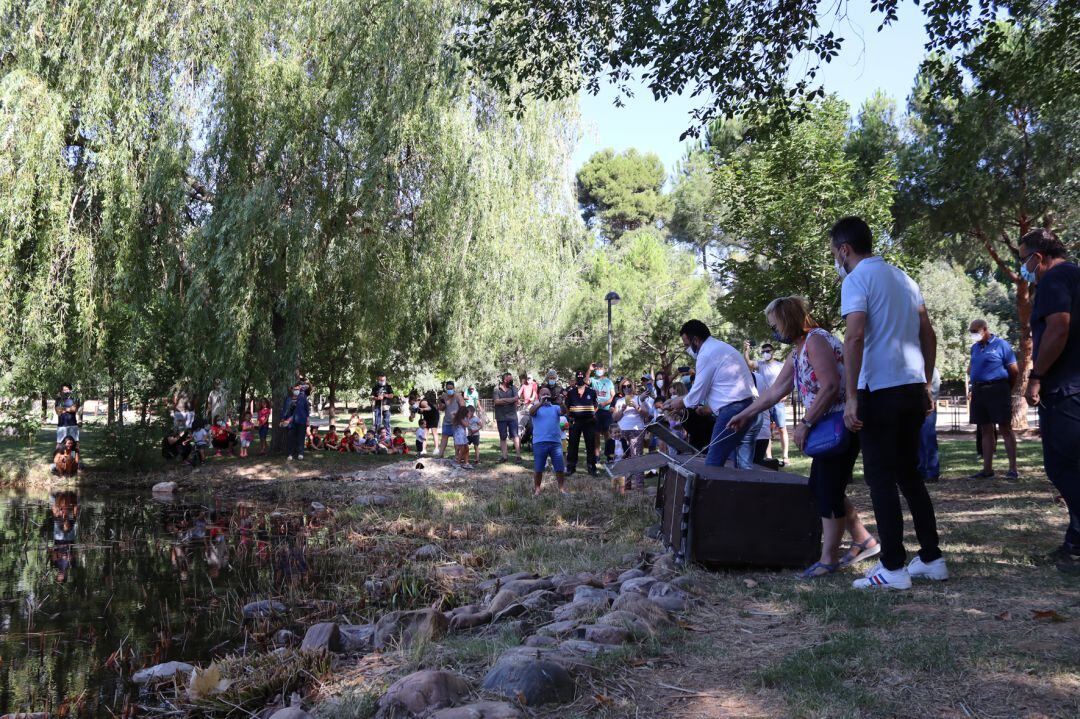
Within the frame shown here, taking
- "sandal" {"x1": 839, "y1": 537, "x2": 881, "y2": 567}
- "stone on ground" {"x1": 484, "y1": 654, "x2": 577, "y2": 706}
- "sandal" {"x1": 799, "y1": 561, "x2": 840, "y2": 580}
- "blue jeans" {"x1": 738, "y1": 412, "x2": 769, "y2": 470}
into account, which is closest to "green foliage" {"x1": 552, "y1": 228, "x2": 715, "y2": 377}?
"blue jeans" {"x1": 738, "y1": 412, "x2": 769, "y2": 470}

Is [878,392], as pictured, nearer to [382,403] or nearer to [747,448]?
[747,448]

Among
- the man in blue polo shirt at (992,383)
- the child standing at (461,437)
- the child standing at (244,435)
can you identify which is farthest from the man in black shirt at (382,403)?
the man in blue polo shirt at (992,383)

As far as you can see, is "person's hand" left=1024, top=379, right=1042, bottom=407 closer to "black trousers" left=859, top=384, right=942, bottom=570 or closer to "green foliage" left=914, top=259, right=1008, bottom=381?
"black trousers" left=859, top=384, right=942, bottom=570

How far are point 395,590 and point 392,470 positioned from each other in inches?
345

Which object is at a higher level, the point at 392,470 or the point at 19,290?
the point at 19,290

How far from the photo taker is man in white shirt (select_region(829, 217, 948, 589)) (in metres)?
4.74

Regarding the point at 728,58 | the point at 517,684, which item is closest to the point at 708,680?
the point at 517,684

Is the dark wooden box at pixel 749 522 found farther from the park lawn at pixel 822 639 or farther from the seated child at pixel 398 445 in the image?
the seated child at pixel 398 445

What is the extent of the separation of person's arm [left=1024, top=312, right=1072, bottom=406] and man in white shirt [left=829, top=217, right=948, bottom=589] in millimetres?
849

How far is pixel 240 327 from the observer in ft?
50.4

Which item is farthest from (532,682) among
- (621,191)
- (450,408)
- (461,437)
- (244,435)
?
(621,191)

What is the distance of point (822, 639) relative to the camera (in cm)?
410

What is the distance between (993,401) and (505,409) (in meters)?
9.47

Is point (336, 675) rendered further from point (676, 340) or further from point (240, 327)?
point (676, 340)
